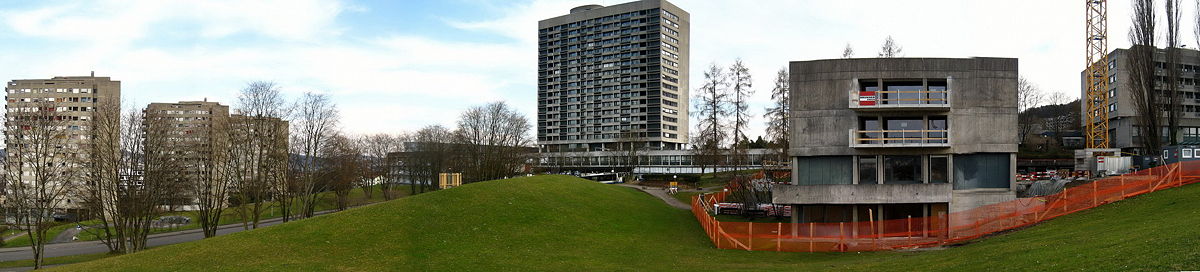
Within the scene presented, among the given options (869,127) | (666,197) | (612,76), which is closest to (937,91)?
(869,127)

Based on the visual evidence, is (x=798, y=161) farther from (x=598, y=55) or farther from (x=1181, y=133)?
(x=598, y=55)

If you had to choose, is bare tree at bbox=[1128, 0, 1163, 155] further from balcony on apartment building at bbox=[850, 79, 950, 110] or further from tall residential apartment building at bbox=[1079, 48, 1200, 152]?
balcony on apartment building at bbox=[850, 79, 950, 110]

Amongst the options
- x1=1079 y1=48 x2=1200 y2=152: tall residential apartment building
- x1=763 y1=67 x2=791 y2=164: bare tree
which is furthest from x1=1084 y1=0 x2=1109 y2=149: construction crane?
x1=763 y1=67 x2=791 y2=164: bare tree

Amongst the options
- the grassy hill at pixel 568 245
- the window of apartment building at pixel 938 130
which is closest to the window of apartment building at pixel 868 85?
the window of apartment building at pixel 938 130

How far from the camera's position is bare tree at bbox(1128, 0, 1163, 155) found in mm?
51531

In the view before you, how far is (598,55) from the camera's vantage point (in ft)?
469

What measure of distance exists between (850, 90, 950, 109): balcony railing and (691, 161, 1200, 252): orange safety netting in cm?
563

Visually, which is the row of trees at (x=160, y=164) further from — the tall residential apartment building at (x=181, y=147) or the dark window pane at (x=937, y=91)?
the dark window pane at (x=937, y=91)

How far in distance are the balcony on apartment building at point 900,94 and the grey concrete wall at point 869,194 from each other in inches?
157

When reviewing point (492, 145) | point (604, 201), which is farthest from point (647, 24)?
point (604, 201)

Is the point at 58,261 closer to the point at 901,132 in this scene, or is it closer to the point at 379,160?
the point at 379,160

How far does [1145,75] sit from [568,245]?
181ft

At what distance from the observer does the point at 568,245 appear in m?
28.0

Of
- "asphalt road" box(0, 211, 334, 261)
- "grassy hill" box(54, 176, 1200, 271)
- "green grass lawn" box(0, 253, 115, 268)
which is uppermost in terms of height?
"grassy hill" box(54, 176, 1200, 271)
